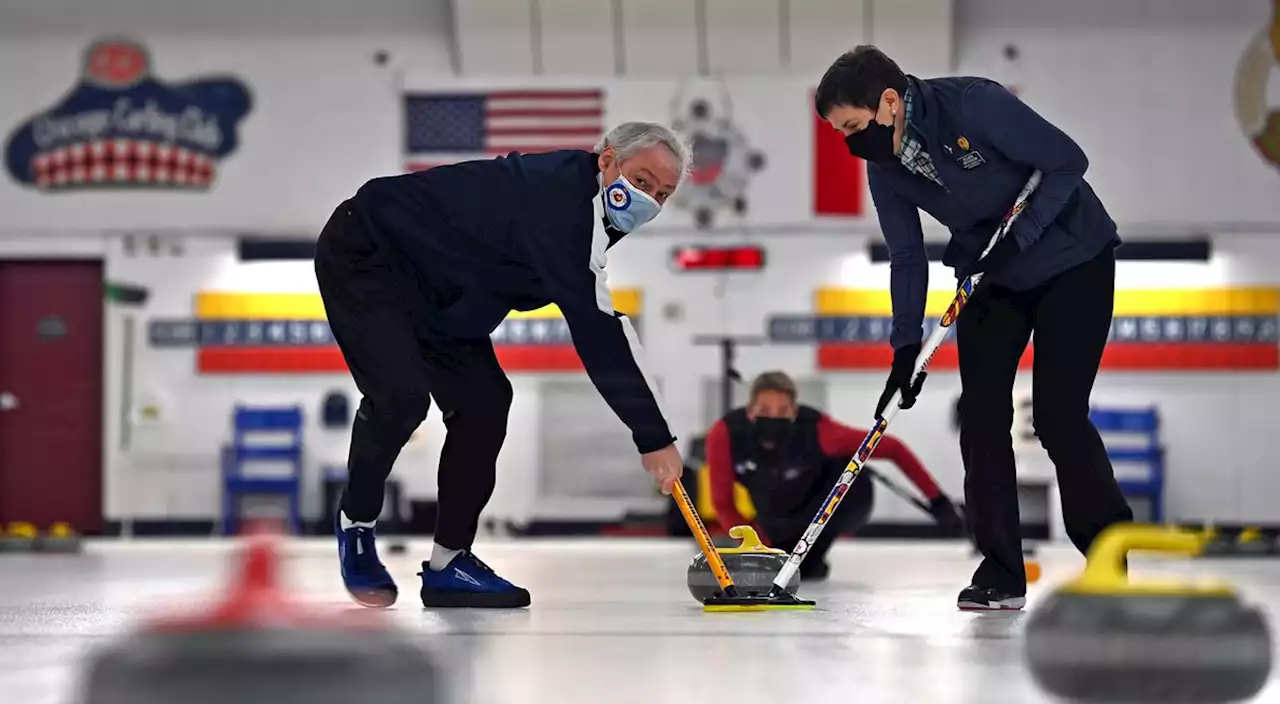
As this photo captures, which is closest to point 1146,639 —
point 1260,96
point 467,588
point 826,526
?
point 467,588

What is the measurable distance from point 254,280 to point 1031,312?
7185 mm

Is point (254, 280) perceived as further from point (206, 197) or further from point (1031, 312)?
point (1031, 312)

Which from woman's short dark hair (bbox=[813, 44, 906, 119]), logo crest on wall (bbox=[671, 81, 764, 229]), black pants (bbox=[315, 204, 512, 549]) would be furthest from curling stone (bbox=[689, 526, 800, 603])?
logo crest on wall (bbox=[671, 81, 764, 229])

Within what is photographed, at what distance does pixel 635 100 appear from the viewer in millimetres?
9742

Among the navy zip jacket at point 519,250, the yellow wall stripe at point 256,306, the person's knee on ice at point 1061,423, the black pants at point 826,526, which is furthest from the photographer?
the yellow wall stripe at point 256,306

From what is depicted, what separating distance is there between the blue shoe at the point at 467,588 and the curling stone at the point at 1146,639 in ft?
6.49

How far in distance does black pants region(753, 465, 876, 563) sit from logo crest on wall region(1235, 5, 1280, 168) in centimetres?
573

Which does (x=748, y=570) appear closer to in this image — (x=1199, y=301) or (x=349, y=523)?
(x=349, y=523)

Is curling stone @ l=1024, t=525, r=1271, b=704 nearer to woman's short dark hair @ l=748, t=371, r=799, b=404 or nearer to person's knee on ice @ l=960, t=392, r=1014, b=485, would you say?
person's knee on ice @ l=960, t=392, r=1014, b=485

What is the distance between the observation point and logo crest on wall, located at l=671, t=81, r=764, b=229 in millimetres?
9695

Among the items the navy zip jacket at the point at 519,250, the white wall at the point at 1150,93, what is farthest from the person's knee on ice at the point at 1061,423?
the white wall at the point at 1150,93

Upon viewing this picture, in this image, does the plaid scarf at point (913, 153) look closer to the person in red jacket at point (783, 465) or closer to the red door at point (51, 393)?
the person in red jacket at point (783, 465)

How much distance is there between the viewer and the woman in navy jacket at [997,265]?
10.9ft

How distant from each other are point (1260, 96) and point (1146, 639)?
29.3 feet
